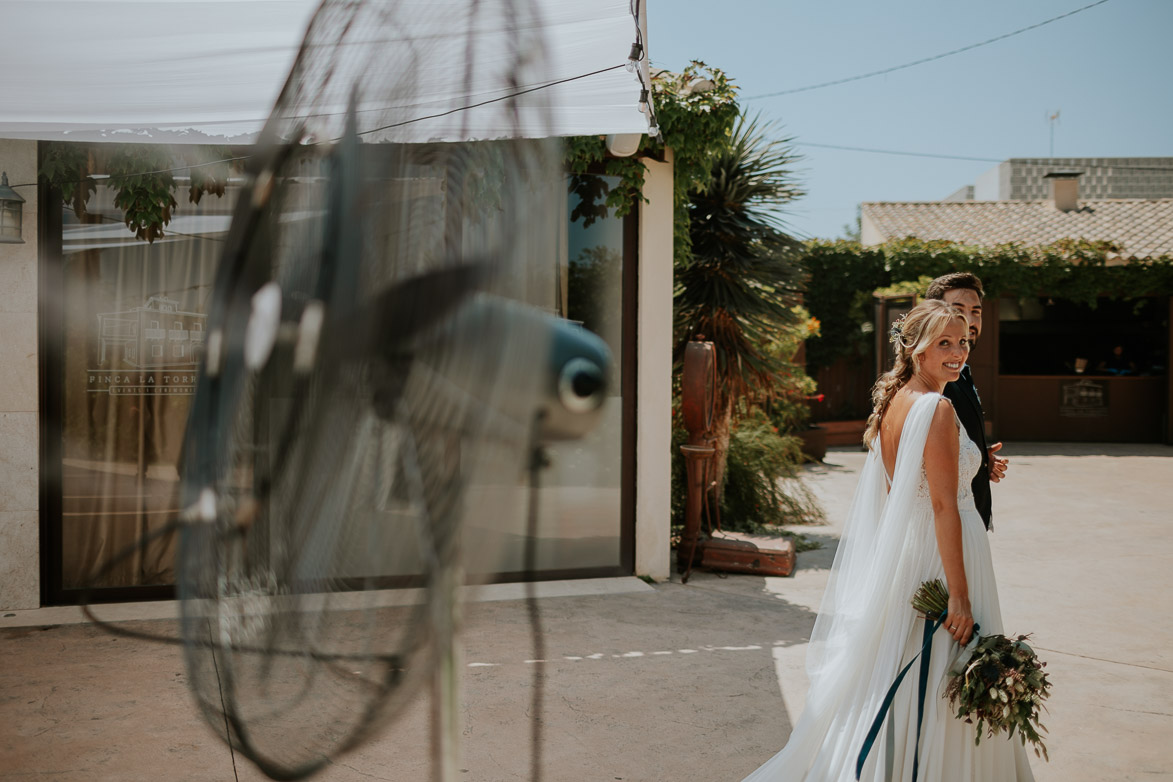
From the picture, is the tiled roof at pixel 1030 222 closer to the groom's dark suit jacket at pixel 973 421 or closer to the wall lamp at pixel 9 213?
the groom's dark suit jacket at pixel 973 421

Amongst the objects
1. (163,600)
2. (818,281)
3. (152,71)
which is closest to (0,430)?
(163,600)

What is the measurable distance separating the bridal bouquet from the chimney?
18.5 m

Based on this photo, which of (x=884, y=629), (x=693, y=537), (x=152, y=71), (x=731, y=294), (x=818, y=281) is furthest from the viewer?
(x=818, y=281)

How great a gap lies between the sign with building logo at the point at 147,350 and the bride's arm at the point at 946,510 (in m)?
4.36

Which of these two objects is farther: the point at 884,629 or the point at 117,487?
the point at 117,487

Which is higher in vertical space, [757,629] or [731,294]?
[731,294]

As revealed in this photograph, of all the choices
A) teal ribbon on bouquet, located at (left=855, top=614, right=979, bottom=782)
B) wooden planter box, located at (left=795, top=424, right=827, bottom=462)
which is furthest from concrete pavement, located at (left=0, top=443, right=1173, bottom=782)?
wooden planter box, located at (left=795, top=424, right=827, bottom=462)

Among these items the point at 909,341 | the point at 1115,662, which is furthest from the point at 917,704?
the point at 1115,662

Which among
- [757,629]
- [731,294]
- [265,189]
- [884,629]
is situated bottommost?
[757,629]

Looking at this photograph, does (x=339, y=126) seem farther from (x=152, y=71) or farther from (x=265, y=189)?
(x=152, y=71)

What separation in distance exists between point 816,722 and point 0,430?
4674mm

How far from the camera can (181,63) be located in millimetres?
2891

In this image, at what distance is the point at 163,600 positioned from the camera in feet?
16.8

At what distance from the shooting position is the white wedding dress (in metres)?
2.46
